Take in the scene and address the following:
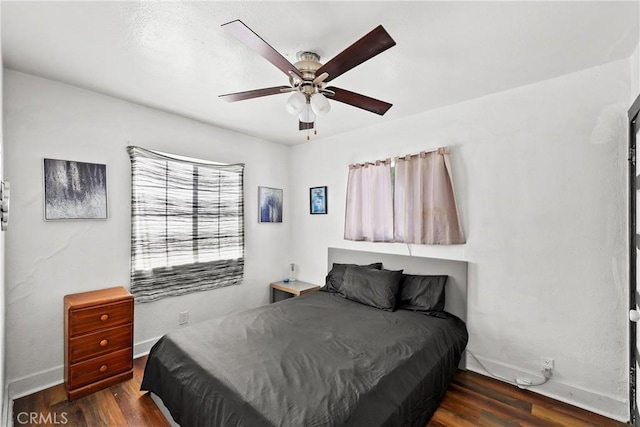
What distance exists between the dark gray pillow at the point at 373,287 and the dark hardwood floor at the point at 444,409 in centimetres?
86

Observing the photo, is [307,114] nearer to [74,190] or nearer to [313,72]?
[313,72]

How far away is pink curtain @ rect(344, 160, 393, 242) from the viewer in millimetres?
3205

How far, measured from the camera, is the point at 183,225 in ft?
10.4

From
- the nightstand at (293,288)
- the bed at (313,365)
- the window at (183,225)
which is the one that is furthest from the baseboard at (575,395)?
the window at (183,225)

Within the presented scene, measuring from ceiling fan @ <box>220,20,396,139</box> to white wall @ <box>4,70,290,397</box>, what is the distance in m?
1.47

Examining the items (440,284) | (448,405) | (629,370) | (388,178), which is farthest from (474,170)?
(448,405)

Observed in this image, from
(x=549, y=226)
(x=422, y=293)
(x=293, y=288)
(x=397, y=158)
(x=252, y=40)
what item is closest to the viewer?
(x=252, y=40)

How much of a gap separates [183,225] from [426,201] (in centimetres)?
258

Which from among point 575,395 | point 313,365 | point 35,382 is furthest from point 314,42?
point 35,382

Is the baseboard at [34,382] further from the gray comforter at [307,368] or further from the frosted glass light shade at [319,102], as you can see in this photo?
the frosted glass light shade at [319,102]

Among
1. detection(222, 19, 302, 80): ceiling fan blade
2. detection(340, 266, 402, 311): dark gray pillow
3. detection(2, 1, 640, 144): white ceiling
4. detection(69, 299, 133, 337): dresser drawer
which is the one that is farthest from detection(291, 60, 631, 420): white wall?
detection(69, 299, 133, 337): dresser drawer

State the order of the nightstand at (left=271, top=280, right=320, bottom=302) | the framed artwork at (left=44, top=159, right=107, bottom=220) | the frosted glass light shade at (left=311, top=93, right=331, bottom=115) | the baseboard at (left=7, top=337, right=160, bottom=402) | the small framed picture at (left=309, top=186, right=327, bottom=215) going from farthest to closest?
the small framed picture at (left=309, top=186, right=327, bottom=215), the nightstand at (left=271, top=280, right=320, bottom=302), the framed artwork at (left=44, top=159, right=107, bottom=220), the baseboard at (left=7, top=337, right=160, bottom=402), the frosted glass light shade at (left=311, top=93, right=331, bottom=115)

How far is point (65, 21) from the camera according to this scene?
64.7 inches

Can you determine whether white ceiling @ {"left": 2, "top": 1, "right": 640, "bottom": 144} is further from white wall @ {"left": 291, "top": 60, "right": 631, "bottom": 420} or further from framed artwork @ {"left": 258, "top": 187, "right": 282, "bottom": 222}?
framed artwork @ {"left": 258, "top": 187, "right": 282, "bottom": 222}
